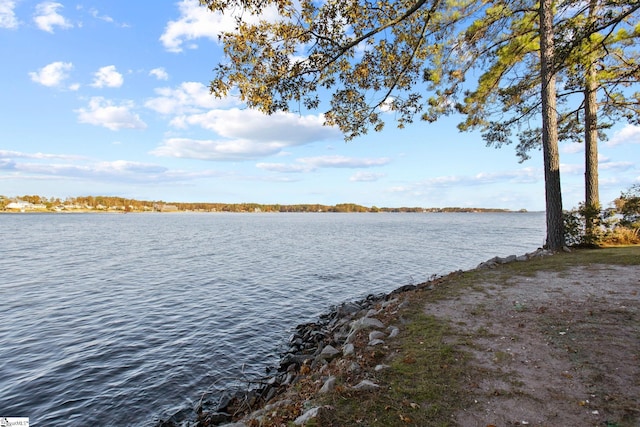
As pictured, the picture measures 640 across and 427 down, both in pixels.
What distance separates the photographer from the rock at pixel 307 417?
12.3 ft

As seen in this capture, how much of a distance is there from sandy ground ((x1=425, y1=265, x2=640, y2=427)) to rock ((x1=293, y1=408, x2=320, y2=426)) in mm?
1678

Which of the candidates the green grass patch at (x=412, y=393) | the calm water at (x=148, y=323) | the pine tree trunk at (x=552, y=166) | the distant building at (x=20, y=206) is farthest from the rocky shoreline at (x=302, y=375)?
the distant building at (x=20, y=206)

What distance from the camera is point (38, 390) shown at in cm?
717

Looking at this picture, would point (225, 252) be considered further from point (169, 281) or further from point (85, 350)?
point (85, 350)

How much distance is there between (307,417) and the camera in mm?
3814

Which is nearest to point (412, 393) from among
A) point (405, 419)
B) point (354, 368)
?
point (405, 419)

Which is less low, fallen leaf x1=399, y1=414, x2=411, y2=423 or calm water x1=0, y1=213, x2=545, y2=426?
fallen leaf x1=399, y1=414, x2=411, y2=423

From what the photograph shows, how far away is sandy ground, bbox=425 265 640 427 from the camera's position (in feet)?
12.4

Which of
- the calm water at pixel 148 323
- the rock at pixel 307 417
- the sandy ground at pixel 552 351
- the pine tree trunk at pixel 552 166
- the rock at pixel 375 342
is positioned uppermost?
the pine tree trunk at pixel 552 166

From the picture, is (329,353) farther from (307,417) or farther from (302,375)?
(307,417)

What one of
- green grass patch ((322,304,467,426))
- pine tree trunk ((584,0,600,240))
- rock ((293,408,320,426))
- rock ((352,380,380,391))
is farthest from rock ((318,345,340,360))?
pine tree trunk ((584,0,600,240))

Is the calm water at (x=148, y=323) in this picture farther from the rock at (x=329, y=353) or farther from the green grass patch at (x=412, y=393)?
the green grass patch at (x=412, y=393)

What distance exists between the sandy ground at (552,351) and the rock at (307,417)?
1678 mm

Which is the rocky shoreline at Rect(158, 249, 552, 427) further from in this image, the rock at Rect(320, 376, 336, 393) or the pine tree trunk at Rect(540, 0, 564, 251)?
the pine tree trunk at Rect(540, 0, 564, 251)
